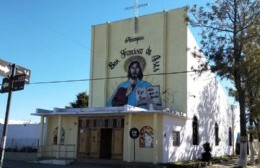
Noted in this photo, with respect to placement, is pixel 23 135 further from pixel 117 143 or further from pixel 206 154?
pixel 206 154

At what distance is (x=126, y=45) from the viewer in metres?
35.3

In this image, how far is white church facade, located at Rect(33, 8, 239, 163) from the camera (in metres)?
28.5

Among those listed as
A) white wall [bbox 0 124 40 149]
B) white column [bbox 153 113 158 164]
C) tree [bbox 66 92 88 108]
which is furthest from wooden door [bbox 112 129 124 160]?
tree [bbox 66 92 88 108]

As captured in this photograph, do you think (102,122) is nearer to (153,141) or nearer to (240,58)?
(153,141)

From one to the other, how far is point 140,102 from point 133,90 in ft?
4.48

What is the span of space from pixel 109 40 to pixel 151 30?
466 centimetres

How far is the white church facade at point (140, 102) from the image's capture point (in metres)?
28.5

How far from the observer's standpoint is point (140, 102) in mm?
33000

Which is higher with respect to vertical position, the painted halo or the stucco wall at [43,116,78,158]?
the painted halo

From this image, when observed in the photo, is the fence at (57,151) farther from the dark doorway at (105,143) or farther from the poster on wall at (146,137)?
the poster on wall at (146,137)

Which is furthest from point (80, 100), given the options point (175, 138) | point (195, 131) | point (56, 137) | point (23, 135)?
point (175, 138)

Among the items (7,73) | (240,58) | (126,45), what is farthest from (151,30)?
(7,73)

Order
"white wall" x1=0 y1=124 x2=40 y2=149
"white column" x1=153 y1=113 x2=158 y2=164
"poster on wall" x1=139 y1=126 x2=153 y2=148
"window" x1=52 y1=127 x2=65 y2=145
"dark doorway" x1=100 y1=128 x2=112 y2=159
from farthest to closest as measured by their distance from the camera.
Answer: "white wall" x1=0 y1=124 x2=40 y2=149 < "window" x1=52 y1=127 x2=65 y2=145 < "dark doorway" x1=100 y1=128 x2=112 y2=159 < "poster on wall" x1=139 y1=126 x2=153 y2=148 < "white column" x1=153 y1=113 x2=158 y2=164

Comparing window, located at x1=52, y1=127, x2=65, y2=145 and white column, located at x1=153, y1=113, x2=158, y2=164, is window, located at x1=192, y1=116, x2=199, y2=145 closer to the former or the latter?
white column, located at x1=153, y1=113, x2=158, y2=164
